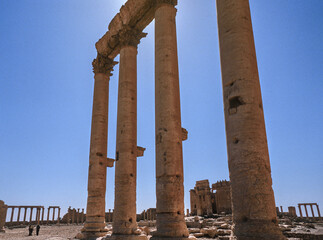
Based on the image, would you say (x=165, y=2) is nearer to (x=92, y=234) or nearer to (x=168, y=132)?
(x=168, y=132)

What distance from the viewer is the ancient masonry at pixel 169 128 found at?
6.64 meters

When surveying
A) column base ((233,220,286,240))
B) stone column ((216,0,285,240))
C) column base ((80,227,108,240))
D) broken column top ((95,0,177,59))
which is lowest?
column base ((80,227,108,240))

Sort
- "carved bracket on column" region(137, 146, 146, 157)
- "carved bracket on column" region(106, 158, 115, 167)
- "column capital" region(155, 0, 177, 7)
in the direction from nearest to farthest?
"column capital" region(155, 0, 177, 7), "carved bracket on column" region(137, 146, 146, 157), "carved bracket on column" region(106, 158, 115, 167)

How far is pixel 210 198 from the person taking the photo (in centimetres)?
4403

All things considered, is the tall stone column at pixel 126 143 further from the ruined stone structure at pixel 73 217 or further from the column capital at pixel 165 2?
the ruined stone structure at pixel 73 217

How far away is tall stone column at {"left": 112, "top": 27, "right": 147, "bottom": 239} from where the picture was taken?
41.5 ft

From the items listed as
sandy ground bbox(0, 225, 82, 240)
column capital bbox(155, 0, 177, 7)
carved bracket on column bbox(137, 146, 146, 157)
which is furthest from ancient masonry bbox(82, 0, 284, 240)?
sandy ground bbox(0, 225, 82, 240)

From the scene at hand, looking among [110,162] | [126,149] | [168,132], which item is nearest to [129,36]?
[126,149]

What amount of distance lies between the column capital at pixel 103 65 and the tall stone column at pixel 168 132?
6929 millimetres

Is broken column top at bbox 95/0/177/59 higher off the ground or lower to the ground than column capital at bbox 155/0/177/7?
higher

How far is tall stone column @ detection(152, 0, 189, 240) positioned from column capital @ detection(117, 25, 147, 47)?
10.3 feet

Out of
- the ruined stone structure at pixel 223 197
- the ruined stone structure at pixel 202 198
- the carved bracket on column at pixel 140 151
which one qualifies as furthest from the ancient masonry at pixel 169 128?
the ruined stone structure at pixel 223 197

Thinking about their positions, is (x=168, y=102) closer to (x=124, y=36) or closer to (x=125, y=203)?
(x=125, y=203)

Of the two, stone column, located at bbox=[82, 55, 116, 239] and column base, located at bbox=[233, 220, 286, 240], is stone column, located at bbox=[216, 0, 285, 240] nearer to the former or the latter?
column base, located at bbox=[233, 220, 286, 240]
